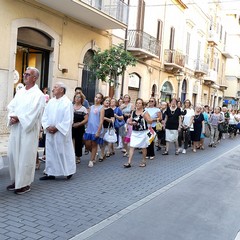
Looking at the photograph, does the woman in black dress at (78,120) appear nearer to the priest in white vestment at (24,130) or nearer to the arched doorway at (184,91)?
the priest in white vestment at (24,130)

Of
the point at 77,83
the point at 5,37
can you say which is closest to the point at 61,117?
the point at 5,37

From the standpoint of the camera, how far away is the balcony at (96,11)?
13273mm

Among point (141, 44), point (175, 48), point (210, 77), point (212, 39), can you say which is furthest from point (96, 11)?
point (212, 39)

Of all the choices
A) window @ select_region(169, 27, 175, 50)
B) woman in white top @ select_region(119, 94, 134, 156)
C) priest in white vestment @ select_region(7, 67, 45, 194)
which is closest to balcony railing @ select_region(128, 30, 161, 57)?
window @ select_region(169, 27, 175, 50)

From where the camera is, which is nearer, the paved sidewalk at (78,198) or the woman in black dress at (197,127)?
the paved sidewalk at (78,198)

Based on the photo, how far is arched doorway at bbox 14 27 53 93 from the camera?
508 inches

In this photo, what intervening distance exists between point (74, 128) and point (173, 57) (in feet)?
60.9

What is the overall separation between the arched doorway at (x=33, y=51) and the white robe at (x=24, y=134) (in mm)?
7218

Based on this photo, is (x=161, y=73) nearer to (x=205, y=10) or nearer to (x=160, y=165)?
(x=205, y=10)

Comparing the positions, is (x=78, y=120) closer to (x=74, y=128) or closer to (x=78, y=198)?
(x=74, y=128)

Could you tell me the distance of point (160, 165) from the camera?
30.8ft

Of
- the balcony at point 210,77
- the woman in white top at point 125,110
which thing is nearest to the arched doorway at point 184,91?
the balcony at point 210,77

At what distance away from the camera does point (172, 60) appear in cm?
2542

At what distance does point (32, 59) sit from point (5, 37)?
2108 mm
